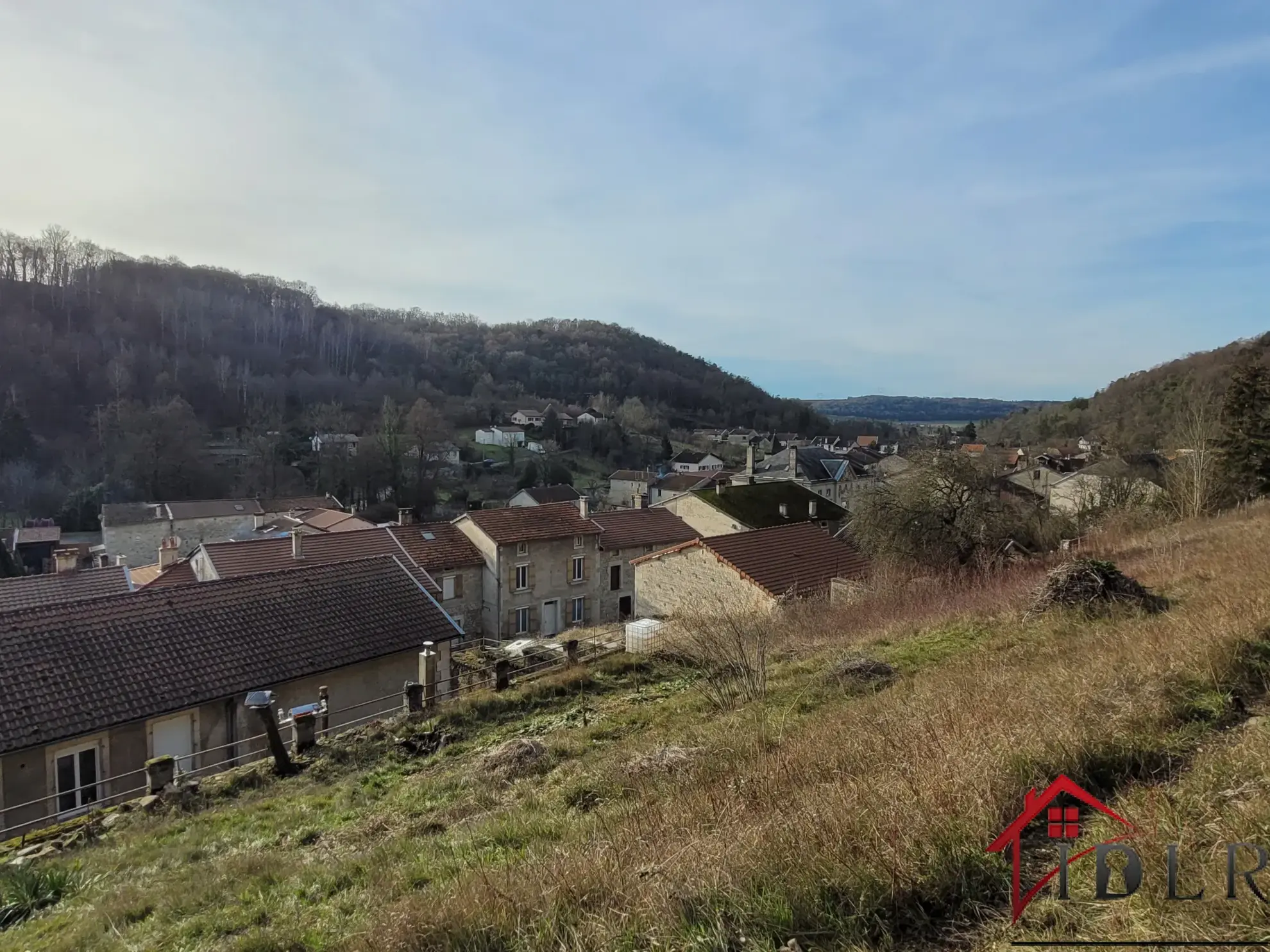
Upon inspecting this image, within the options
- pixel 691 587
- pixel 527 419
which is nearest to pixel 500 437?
pixel 527 419

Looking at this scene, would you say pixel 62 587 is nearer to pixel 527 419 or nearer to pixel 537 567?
pixel 537 567

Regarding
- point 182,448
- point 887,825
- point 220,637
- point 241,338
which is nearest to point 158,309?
point 241,338

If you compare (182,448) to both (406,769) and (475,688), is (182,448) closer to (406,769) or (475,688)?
(475,688)

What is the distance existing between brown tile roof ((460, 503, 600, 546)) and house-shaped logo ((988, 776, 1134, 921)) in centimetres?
2504

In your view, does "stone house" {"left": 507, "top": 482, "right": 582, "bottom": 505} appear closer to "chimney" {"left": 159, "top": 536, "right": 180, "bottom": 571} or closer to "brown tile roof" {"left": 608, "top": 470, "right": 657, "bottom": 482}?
"brown tile roof" {"left": 608, "top": 470, "right": 657, "bottom": 482}

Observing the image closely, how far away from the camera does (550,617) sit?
29.2 meters

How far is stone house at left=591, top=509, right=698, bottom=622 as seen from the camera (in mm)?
31297

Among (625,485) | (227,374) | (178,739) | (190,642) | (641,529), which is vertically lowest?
(178,739)

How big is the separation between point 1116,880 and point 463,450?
80.6m

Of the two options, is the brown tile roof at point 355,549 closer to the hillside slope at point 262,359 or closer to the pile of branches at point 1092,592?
the pile of branches at point 1092,592

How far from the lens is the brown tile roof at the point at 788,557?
20000 mm

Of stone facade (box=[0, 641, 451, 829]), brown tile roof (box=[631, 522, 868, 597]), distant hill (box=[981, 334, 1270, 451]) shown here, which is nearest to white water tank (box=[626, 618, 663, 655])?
brown tile roof (box=[631, 522, 868, 597])

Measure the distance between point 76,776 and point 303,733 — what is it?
4.36 metres

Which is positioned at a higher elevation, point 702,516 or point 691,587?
point 702,516
